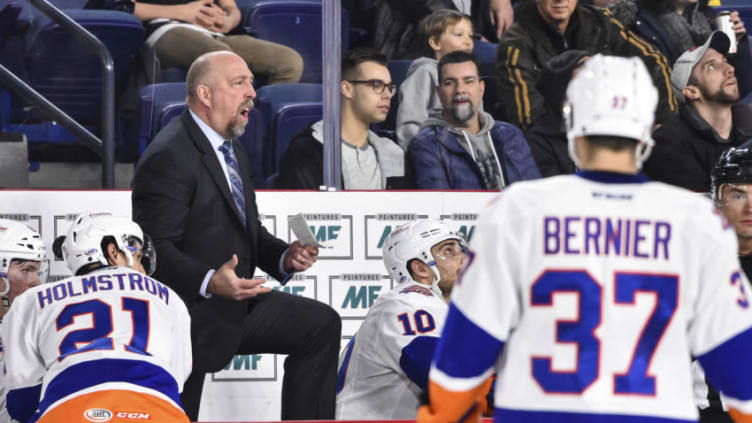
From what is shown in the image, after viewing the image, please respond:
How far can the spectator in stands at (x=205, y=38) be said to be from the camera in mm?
5266

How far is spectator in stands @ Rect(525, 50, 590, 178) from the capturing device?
5.30 metres

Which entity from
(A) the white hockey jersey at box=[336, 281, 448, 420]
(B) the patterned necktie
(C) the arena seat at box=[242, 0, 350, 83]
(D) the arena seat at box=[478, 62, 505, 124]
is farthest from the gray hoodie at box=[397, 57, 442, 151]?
(A) the white hockey jersey at box=[336, 281, 448, 420]

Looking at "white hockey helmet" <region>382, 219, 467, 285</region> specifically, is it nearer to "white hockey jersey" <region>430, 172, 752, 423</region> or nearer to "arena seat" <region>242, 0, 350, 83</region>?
"arena seat" <region>242, 0, 350, 83</region>

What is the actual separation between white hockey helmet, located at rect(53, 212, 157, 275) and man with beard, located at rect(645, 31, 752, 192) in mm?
2517

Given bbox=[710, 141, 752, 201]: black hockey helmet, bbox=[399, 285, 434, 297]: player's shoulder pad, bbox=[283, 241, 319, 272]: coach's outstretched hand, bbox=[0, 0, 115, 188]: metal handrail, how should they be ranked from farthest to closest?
bbox=[0, 0, 115, 188]: metal handrail, bbox=[710, 141, 752, 201]: black hockey helmet, bbox=[283, 241, 319, 272]: coach's outstretched hand, bbox=[399, 285, 434, 297]: player's shoulder pad

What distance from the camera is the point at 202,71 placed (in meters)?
4.79

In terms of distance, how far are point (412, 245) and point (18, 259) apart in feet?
5.26

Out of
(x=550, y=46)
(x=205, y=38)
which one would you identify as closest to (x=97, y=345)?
(x=205, y=38)

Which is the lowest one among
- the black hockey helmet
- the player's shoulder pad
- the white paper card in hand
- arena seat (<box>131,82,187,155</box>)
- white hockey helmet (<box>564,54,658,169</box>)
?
the player's shoulder pad

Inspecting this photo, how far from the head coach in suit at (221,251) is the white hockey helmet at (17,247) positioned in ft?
1.60

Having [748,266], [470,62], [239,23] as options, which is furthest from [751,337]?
[239,23]

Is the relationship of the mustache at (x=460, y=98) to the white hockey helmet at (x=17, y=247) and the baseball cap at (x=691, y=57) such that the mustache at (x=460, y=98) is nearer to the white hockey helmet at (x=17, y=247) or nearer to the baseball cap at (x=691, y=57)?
the baseball cap at (x=691, y=57)

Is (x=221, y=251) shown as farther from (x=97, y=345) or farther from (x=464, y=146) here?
(x=464, y=146)

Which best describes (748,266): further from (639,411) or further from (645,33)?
(639,411)
